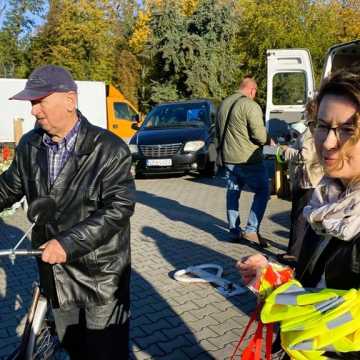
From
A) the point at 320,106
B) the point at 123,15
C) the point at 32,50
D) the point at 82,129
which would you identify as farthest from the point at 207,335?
the point at 123,15

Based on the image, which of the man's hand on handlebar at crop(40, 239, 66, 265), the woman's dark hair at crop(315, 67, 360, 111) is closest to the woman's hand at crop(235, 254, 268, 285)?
the woman's dark hair at crop(315, 67, 360, 111)

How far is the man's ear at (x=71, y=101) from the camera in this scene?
2332mm

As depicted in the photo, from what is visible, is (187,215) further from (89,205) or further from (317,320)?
(317,320)

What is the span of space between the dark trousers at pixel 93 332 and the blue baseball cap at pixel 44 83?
1.12 m

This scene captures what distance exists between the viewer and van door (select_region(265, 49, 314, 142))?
9.66 m

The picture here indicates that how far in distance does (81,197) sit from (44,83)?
59cm

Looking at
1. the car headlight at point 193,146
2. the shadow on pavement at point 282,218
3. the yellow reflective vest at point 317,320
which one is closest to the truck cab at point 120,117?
the car headlight at point 193,146

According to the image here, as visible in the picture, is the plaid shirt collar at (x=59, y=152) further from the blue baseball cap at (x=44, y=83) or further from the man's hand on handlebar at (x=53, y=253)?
the man's hand on handlebar at (x=53, y=253)

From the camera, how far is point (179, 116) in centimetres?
1268

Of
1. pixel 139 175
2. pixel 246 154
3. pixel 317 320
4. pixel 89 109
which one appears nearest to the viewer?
pixel 317 320

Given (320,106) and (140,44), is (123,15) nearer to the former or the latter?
(140,44)

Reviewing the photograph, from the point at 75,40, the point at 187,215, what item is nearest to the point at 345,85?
the point at 187,215

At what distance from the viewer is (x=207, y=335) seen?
3783 millimetres

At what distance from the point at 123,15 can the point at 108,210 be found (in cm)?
4197
